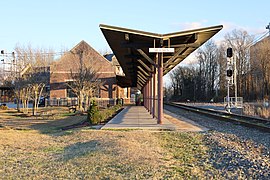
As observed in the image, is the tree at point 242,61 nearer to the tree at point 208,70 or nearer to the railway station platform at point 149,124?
the tree at point 208,70

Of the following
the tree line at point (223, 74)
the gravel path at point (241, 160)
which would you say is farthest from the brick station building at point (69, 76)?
the gravel path at point (241, 160)

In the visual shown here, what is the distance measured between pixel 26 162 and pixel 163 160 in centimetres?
308

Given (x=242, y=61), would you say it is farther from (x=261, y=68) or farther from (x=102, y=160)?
(x=102, y=160)

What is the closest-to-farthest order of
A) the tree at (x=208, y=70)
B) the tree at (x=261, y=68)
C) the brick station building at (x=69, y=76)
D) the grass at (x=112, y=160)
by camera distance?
the grass at (x=112, y=160)
the brick station building at (x=69, y=76)
the tree at (x=261, y=68)
the tree at (x=208, y=70)

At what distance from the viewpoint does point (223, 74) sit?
7219 cm

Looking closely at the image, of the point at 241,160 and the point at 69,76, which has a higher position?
the point at 69,76

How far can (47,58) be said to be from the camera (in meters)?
57.4

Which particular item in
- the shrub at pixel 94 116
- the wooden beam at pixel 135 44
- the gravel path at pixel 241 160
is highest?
the wooden beam at pixel 135 44

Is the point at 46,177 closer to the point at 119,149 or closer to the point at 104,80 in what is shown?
the point at 119,149

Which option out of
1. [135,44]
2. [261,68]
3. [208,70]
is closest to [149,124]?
[135,44]

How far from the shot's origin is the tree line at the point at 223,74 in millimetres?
57741

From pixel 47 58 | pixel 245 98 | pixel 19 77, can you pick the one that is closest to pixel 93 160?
pixel 19 77

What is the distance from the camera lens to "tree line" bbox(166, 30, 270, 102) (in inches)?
2273

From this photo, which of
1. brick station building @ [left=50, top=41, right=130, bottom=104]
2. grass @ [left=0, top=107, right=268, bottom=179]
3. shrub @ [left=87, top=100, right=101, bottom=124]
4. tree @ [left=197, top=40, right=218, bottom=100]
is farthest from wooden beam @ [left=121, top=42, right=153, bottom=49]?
tree @ [left=197, top=40, right=218, bottom=100]
